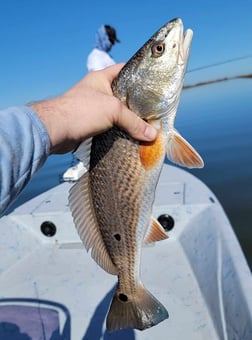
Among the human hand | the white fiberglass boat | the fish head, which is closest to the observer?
the human hand

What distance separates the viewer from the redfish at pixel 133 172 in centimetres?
164

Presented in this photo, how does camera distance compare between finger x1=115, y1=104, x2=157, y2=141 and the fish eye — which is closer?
finger x1=115, y1=104, x2=157, y2=141

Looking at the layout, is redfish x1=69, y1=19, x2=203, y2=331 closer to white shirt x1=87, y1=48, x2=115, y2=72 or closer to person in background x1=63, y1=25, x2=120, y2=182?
person in background x1=63, y1=25, x2=120, y2=182

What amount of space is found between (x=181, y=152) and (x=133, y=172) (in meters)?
0.24

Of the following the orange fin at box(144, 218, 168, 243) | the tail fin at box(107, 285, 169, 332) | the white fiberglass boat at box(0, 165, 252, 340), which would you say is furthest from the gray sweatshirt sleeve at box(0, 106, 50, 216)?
the white fiberglass boat at box(0, 165, 252, 340)

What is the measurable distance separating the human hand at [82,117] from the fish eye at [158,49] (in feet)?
0.97

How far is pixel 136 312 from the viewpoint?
1.79 meters

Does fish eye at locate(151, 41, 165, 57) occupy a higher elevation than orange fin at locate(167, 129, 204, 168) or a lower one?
higher

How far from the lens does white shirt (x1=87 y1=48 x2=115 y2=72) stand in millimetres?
6375

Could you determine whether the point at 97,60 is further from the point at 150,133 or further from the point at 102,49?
the point at 150,133

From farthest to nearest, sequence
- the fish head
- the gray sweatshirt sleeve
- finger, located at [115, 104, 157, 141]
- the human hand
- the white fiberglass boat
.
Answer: the white fiberglass boat → the fish head → finger, located at [115, 104, 157, 141] → the human hand → the gray sweatshirt sleeve

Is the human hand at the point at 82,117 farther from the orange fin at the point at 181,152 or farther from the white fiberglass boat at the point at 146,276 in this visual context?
the white fiberglass boat at the point at 146,276

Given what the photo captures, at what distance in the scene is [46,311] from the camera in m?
2.99

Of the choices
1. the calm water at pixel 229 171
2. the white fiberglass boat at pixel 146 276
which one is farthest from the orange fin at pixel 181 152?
the calm water at pixel 229 171
